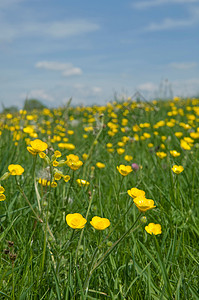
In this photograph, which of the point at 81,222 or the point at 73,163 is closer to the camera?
the point at 81,222

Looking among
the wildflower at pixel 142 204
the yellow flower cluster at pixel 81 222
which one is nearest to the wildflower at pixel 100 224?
the yellow flower cluster at pixel 81 222

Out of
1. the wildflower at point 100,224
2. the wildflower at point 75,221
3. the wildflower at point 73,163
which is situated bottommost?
the wildflower at point 100,224

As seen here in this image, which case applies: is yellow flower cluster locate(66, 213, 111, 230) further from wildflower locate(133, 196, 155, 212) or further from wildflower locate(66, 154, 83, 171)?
wildflower locate(66, 154, 83, 171)

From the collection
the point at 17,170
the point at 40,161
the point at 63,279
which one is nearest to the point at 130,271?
the point at 63,279

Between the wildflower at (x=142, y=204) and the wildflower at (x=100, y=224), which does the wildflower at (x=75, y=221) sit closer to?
the wildflower at (x=100, y=224)

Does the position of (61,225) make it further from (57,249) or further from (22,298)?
(22,298)

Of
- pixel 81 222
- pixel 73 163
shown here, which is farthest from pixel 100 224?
pixel 73 163

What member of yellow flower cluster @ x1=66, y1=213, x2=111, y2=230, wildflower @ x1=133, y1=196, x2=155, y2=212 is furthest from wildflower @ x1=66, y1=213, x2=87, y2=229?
wildflower @ x1=133, y1=196, x2=155, y2=212

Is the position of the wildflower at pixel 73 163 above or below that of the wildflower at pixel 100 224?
above

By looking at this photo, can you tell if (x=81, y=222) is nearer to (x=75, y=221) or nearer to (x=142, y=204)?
(x=75, y=221)

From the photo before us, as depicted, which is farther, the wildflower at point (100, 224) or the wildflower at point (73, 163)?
the wildflower at point (73, 163)

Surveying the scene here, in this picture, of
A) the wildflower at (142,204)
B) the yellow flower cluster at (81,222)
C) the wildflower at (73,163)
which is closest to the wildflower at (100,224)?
the yellow flower cluster at (81,222)

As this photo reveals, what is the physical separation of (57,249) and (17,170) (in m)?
0.36

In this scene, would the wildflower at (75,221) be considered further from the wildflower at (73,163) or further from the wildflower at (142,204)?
the wildflower at (73,163)
